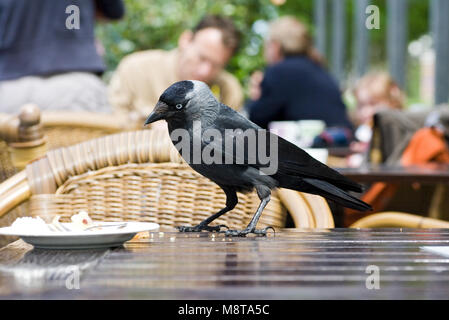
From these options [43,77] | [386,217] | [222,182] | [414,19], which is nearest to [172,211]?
[222,182]

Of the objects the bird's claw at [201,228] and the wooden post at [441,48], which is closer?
the bird's claw at [201,228]

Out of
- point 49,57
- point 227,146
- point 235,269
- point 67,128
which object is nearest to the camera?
point 235,269

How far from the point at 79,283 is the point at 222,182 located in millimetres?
501

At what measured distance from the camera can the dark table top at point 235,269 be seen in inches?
38.5

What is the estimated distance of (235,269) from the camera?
1.14 metres

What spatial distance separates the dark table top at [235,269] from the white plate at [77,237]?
0.6 inches

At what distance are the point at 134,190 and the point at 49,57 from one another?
1518mm

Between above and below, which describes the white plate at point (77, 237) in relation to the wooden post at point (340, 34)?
below

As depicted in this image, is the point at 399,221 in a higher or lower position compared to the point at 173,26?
lower

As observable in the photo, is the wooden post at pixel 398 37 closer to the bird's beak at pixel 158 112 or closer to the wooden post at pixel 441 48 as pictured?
the wooden post at pixel 441 48

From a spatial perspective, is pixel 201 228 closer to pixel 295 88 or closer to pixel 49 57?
pixel 49 57

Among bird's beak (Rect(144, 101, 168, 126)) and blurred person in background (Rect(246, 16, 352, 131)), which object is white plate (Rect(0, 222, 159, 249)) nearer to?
bird's beak (Rect(144, 101, 168, 126))

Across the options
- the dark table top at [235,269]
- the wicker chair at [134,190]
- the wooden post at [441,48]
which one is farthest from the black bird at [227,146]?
the wooden post at [441,48]

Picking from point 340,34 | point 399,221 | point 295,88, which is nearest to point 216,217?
point 399,221
